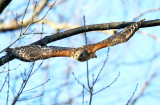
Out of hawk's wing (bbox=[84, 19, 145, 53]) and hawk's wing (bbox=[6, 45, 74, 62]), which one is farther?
hawk's wing (bbox=[6, 45, 74, 62])

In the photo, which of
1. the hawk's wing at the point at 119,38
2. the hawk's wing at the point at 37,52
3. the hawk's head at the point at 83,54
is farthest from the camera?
the hawk's wing at the point at 37,52

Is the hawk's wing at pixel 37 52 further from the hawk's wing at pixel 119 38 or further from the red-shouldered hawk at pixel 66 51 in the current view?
the hawk's wing at pixel 119 38

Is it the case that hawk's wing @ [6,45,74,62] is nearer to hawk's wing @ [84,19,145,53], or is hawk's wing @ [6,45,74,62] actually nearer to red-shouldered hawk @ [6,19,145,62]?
red-shouldered hawk @ [6,19,145,62]

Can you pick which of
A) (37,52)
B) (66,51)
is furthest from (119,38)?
(37,52)

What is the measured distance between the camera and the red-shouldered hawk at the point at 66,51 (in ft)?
10.6

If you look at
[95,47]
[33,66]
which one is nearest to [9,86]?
[33,66]

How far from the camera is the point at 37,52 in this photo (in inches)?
138

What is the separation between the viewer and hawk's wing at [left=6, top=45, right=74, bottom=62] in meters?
3.46

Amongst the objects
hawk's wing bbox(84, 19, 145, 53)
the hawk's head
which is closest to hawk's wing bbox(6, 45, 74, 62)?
the hawk's head

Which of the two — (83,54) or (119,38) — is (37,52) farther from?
(119,38)

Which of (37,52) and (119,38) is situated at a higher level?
(119,38)

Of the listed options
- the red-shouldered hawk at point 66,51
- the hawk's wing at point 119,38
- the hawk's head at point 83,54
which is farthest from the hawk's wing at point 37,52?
the hawk's wing at point 119,38

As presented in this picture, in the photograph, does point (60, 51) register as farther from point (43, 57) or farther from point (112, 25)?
point (112, 25)

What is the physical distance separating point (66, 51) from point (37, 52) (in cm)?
Answer: 33
